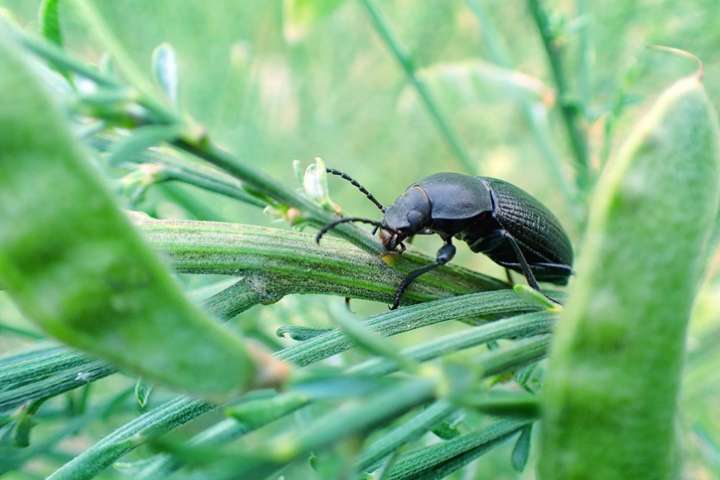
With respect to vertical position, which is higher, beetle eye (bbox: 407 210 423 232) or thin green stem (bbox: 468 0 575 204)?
thin green stem (bbox: 468 0 575 204)

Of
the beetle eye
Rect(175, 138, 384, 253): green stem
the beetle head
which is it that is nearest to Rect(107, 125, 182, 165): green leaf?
Rect(175, 138, 384, 253): green stem

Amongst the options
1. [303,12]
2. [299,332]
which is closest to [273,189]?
[299,332]

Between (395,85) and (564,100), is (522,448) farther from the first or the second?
(395,85)

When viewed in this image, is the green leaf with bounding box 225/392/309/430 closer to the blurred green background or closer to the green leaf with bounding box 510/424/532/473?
the green leaf with bounding box 510/424/532/473

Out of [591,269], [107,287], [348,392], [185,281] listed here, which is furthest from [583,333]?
[185,281]

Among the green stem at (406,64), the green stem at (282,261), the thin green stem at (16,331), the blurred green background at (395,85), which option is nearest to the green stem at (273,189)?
the green stem at (282,261)

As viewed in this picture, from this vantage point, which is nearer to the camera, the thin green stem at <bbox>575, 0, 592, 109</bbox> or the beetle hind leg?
the beetle hind leg
